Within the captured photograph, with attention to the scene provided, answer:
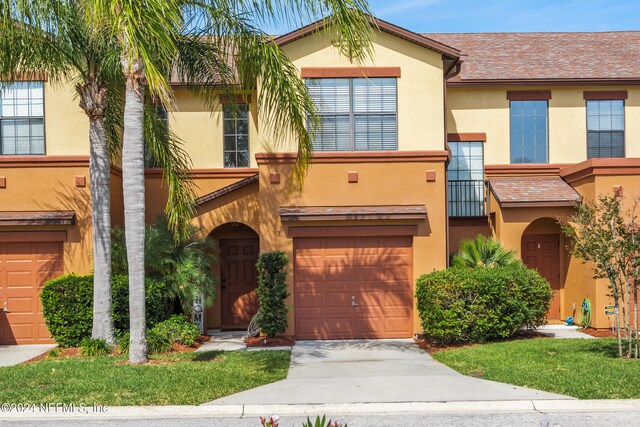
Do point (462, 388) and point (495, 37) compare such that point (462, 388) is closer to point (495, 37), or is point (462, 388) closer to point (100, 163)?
point (100, 163)

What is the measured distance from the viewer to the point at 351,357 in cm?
1288

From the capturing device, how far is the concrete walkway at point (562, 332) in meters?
14.6

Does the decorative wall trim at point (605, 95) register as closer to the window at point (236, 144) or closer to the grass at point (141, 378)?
the window at point (236, 144)

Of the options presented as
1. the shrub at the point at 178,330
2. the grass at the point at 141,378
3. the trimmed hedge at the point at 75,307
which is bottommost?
the grass at the point at 141,378

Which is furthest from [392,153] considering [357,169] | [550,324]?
[550,324]

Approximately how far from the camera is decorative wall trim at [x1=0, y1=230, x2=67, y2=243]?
15289 mm

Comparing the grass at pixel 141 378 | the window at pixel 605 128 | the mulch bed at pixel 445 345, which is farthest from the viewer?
the window at pixel 605 128

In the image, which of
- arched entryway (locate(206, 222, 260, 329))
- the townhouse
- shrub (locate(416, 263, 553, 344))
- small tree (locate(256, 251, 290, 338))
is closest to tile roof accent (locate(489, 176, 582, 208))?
the townhouse

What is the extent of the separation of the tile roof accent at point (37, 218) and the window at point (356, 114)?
5874 mm

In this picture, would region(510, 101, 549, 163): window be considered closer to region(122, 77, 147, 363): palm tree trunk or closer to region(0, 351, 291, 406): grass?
region(0, 351, 291, 406): grass

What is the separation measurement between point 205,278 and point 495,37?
494 inches

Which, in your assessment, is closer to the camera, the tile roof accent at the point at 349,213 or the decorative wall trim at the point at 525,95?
the tile roof accent at the point at 349,213

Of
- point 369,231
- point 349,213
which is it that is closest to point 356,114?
point 349,213

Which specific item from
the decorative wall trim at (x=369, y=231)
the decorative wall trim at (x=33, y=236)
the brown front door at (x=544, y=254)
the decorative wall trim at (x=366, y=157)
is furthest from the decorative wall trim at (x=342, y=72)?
the decorative wall trim at (x=33, y=236)
